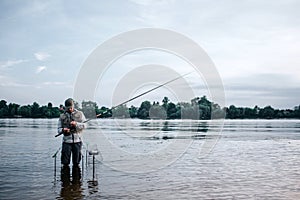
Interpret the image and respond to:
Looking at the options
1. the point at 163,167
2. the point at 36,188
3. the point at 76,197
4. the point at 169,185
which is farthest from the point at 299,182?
the point at 36,188

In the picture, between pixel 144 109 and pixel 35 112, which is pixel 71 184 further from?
pixel 35 112

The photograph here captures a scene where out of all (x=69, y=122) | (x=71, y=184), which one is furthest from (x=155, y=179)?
(x=69, y=122)

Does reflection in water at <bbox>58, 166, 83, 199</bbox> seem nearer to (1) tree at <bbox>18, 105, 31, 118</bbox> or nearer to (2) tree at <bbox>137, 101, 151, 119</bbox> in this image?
(2) tree at <bbox>137, 101, 151, 119</bbox>

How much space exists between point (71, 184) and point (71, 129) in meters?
1.84

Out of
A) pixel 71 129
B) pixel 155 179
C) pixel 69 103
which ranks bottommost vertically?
pixel 155 179

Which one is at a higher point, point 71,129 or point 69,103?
point 69,103

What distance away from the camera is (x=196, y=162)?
56.3ft

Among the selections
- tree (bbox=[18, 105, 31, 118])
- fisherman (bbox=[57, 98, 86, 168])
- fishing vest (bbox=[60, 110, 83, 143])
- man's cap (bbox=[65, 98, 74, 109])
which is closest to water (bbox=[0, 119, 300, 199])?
fisherman (bbox=[57, 98, 86, 168])

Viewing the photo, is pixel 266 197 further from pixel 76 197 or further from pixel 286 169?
pixel 286 169

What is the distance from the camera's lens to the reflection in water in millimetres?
9867

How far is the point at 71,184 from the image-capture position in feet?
36.9

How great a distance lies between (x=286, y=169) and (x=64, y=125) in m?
8.28

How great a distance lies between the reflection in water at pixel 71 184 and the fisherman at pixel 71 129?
397mm

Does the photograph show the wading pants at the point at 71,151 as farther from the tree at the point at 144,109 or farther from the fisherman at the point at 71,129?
the tree at the point at 144,109
